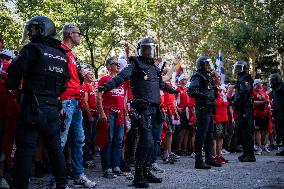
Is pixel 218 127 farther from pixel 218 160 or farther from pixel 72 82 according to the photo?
pixel 72 82

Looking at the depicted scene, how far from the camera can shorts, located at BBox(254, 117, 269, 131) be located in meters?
13.1

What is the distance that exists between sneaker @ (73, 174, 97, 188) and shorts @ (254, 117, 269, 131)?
7783 mm

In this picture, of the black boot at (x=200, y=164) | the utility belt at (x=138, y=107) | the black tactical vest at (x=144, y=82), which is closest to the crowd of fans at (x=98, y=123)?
the utility belt at (x=138, y=107)

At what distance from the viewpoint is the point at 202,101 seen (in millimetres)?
8867

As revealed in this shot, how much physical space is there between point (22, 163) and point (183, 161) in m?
6.23

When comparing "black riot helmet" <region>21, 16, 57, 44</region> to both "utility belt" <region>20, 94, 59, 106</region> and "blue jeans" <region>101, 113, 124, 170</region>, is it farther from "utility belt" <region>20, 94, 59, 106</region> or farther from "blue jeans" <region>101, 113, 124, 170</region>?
"blue jeans" <region>101, 113, 124, 170</region>

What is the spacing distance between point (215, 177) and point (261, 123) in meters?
6.07

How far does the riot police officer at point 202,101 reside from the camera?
8797 millimetres

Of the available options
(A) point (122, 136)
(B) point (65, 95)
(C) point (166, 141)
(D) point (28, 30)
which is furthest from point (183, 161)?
(D) point (28, 30)

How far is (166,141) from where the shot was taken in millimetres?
9977

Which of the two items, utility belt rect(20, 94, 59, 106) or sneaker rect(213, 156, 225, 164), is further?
sneaker rect(213, 156, 225, 164)

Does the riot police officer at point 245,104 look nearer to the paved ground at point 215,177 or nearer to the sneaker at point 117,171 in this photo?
the paved ground at point 215,177

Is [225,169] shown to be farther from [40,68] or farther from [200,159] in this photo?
[40,68]

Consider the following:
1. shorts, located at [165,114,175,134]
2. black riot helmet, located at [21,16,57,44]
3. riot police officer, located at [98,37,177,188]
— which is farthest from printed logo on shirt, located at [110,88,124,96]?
black riot helmet, located at [21,16,57,44]
